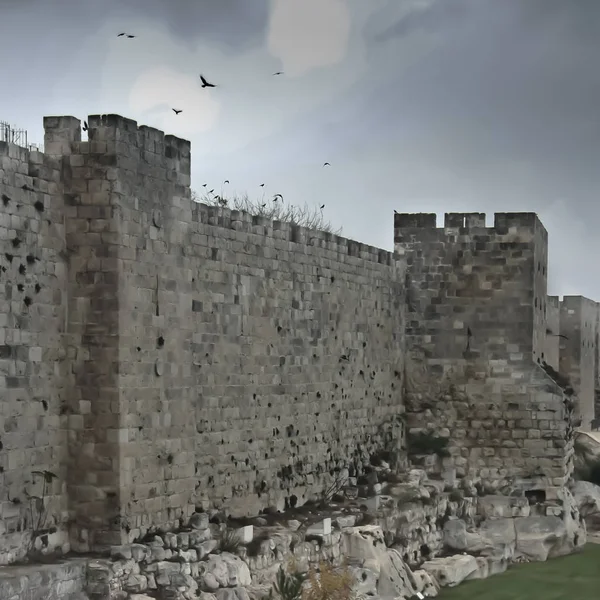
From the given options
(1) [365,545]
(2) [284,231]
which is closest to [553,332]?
(2) [284,231]

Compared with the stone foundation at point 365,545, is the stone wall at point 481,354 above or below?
above

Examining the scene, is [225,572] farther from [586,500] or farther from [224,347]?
[586,500]

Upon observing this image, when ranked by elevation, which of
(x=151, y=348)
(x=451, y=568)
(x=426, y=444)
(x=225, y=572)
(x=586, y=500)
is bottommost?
(x=451, y=568)

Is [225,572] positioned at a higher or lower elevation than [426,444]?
lower

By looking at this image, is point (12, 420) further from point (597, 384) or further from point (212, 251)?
point (597, 384)

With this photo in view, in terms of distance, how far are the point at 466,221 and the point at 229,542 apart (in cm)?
827

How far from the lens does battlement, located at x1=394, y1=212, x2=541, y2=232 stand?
1852cm

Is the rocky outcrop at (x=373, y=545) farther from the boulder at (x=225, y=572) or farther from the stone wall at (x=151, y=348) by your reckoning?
the stone wall at (x=151, y=348)

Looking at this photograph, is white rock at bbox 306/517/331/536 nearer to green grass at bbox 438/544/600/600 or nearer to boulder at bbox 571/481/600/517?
green grass at bbox 438/544/600/600

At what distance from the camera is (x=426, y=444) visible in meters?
18.4

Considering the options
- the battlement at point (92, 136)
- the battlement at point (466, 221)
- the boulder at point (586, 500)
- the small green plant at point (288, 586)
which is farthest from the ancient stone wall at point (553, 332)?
the battlement at point (92, 136)

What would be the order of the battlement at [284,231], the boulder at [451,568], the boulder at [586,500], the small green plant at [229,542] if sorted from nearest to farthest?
1. the small green plant at [229,542]
2. the battlement at [284,231]
3. the boulder at [451,568]
4. the boulder at [586,500]

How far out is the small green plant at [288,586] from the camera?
11086 mm

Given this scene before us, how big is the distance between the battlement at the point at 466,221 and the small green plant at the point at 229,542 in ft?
25.8
